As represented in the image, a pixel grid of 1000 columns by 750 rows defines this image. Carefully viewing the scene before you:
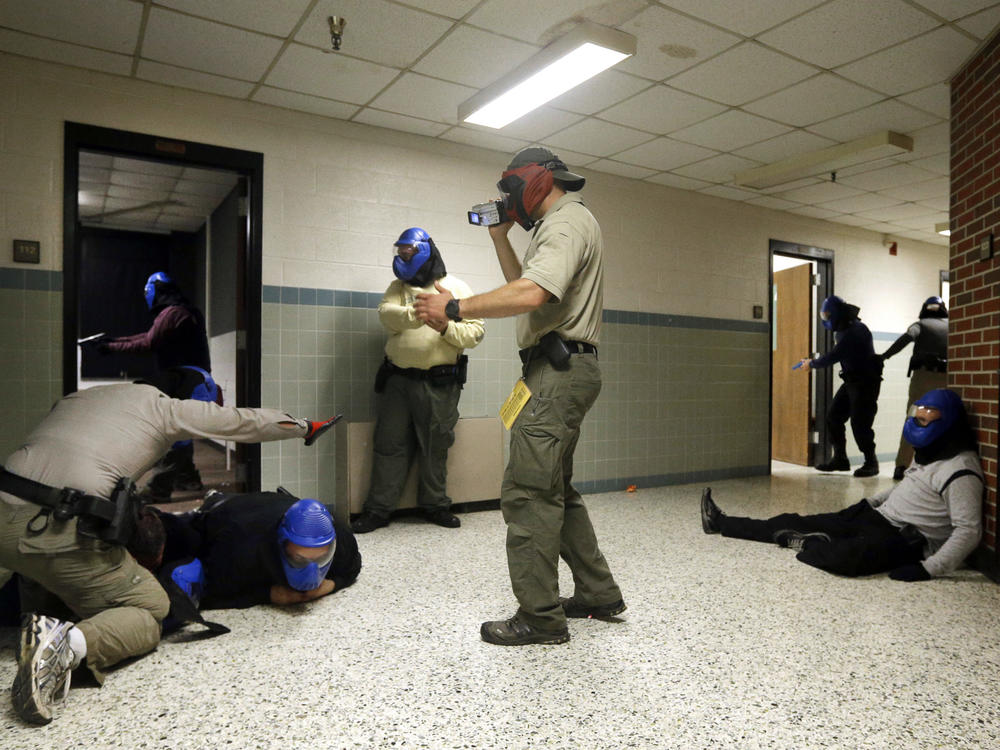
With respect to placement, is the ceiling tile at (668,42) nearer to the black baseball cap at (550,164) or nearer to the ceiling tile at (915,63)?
the ceiling tile at (915,63)

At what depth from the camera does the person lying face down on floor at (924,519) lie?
9.21ft

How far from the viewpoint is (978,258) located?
2.99 metres

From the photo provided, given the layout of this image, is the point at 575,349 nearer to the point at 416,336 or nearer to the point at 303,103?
the point at 416,336

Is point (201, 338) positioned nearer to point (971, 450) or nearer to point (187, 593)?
point (187, 593)

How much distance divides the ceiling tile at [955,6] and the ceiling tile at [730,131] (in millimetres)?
1195

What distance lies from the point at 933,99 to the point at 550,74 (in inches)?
89.4

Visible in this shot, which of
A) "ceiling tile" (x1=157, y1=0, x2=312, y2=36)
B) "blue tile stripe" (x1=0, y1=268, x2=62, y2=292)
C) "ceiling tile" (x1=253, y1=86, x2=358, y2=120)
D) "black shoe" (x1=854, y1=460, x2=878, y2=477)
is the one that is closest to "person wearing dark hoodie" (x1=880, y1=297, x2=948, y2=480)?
"black shoe" (x1=854, y1=460, x2=878, y2=477)

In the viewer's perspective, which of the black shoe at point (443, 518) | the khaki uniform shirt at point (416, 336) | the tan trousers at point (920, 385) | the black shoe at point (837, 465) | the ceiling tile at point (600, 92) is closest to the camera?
the ceiling tile at point (600, 92)

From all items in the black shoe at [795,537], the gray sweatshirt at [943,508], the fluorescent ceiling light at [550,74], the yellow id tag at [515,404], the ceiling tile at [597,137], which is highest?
the ceiling tile at [597,137]

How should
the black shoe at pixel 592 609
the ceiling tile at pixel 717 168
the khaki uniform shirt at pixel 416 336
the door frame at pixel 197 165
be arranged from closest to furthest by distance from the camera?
the black shoe at pixel 592 609 → the door frame at pixel 197 165 → the khaki uniform shirt at pixel 416 336 → the ceiling tile at pixel 717 168

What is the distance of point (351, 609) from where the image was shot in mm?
2451

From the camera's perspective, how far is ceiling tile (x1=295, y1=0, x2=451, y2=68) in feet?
9.09

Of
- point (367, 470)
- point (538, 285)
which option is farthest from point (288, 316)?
point (538, 285)

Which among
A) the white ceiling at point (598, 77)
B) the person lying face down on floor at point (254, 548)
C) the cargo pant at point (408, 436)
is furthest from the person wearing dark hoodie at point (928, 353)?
the person lying face down on floor at point (254, 548)
